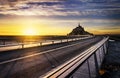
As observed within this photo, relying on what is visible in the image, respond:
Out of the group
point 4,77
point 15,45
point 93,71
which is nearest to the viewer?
point 93,71

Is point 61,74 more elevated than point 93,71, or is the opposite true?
point 61,74

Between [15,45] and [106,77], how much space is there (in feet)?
58.7

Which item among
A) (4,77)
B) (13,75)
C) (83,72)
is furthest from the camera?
(13,75)

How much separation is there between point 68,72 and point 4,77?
7650 millimetres

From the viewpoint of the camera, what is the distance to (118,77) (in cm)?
1878

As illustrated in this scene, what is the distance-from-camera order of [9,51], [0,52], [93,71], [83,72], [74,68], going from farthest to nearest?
[9,51]
[0,52]
[93,71]
[83,72]
[74,68]

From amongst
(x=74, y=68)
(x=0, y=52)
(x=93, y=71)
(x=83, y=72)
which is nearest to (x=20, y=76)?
(x=93, y=71)

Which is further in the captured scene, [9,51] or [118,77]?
[9,51]

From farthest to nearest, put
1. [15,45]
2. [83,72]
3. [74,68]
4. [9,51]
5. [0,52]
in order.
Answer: [15,45], [9,51], [0,52], [83,72], [74,68]

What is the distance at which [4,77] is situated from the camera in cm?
1198

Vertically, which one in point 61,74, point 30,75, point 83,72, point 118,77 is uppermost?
point 61,74

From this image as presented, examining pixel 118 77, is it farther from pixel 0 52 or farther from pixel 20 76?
pixel 0 52

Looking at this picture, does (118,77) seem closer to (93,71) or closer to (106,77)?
(106,77)

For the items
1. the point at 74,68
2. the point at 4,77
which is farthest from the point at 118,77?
the point at 74,68
